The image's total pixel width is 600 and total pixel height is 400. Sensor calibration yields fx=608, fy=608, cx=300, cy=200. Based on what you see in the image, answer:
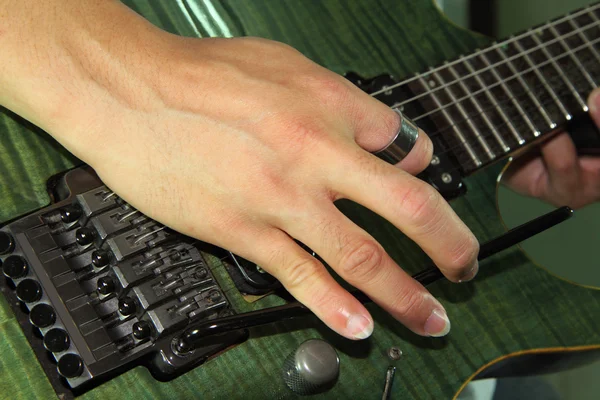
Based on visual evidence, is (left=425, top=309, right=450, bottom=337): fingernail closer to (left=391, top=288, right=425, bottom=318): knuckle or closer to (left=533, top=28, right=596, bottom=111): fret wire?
(left=391, top=288, right=425, bottom=318): knuckle

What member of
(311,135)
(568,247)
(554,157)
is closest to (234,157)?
(311,135)

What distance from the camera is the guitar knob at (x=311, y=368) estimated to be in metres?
0.69

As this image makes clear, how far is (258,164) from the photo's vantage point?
2.15 ft

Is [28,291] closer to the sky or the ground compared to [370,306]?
closer to the sky

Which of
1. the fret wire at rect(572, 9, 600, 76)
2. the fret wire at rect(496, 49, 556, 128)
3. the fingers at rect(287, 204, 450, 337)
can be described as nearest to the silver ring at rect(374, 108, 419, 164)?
the fingers at rect(287, 204, 450, 337)

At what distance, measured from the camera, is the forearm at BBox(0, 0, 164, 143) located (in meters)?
0.68

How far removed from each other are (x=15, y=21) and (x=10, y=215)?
0.74ft

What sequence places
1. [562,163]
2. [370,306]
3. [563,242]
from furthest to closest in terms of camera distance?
1. [563,242]
2. [562,163]
3. [370,306]

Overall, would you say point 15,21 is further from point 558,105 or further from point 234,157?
A: point 558,105

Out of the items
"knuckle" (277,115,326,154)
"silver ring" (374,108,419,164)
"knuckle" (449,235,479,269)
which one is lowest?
"knuckle" (449,235,479,269)

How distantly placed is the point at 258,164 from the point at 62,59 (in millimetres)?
257

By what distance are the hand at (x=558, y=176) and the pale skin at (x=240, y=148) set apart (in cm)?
61

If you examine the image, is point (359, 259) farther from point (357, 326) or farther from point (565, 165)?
point (565, 165)

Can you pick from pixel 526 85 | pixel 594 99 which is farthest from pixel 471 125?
pixel 594 99
